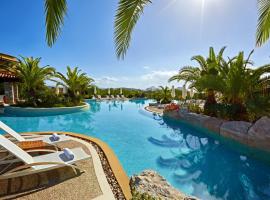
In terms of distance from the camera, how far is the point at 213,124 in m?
9.42

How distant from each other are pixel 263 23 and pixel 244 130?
4.37 metres

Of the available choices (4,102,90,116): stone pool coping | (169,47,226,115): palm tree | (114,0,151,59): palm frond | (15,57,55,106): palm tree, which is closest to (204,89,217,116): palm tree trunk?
(169,47,226,115): palm tree

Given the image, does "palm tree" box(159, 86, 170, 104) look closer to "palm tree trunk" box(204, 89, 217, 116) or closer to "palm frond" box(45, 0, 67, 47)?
"palm tree trunk" box(204, 89, 217, 116)

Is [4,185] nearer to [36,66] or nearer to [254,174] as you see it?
[254,174]

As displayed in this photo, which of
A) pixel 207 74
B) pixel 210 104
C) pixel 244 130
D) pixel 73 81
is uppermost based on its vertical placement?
pixel 207 74

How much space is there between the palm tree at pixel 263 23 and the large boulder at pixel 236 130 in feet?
12.6

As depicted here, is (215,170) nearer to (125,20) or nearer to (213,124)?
(213,124)

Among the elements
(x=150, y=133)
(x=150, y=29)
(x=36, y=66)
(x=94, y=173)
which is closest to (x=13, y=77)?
(x=36, y=66)

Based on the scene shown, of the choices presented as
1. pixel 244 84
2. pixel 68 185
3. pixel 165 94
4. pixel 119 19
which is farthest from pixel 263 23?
pixel 165 94

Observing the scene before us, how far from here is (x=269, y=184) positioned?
475 centimetres

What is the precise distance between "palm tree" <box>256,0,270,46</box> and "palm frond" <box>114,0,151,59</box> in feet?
10.1

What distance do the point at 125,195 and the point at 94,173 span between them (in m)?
1.02

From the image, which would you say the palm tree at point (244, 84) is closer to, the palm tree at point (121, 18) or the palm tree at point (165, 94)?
the palm tree at point (121, 18)

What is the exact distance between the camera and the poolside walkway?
10.7 ft
